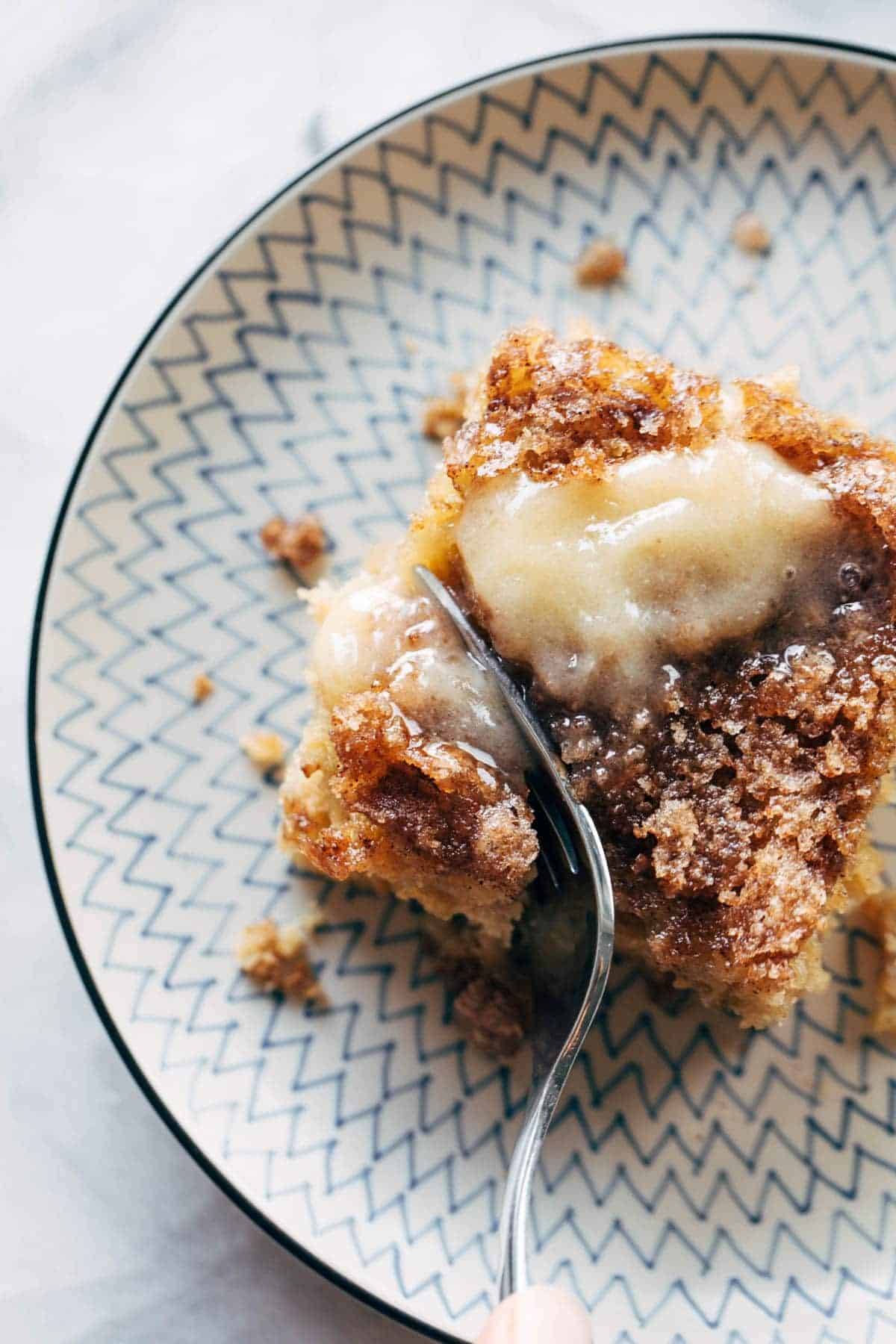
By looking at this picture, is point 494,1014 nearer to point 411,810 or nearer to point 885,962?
point 411,810

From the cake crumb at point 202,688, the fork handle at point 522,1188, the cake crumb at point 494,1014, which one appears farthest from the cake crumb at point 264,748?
the fork handle at point 522,1188

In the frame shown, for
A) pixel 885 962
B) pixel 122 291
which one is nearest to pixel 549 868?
pixel 885 962

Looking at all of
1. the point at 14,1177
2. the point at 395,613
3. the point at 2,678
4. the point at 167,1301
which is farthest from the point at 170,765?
the point at 167,1301

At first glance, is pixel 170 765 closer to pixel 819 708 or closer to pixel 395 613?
pixel 395 613

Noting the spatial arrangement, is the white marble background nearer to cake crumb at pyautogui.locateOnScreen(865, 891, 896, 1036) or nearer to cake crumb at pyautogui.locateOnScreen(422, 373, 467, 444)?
cake crumb at pyautogui.locateOnScreen(422, 373, 467, 444)

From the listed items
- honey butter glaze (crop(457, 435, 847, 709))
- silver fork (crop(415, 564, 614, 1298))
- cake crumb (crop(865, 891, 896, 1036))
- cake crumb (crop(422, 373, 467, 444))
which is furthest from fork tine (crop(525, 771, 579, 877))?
cake crumb (crop(422, 373, 467, 444))

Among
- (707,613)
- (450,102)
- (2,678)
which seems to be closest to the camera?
(707,613)
